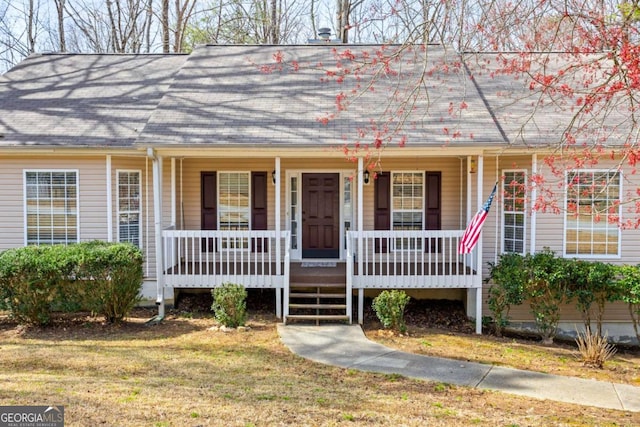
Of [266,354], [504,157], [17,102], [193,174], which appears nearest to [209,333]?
[266,354]

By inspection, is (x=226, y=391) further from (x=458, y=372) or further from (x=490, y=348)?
(x=490, y=348)

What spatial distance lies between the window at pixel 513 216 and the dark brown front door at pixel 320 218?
3.37 metres

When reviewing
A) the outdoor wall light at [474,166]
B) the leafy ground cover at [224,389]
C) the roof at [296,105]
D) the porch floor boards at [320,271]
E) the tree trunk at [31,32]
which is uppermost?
the tree trunk at [31,32]

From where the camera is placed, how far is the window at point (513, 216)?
10.1 metres

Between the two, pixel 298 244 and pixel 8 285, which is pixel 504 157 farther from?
pixel 8 285

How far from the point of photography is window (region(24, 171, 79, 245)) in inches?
404

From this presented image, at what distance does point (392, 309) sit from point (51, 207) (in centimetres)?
671

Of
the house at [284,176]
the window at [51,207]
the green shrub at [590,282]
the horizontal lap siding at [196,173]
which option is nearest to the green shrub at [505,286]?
the house at [284,176]

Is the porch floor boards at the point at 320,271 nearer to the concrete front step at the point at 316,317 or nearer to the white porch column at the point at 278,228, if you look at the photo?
the white porch column at the point at 278,228

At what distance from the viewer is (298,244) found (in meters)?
11.5

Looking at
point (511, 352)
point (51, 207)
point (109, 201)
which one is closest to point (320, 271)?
point (511, 352)

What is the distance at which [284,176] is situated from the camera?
37.4ft

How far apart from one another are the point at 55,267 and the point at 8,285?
2.71 ft
